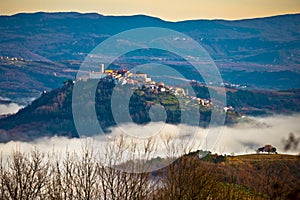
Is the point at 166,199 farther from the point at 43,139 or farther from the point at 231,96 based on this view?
the point at 231,96

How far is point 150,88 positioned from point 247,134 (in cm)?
3207

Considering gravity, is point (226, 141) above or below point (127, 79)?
below

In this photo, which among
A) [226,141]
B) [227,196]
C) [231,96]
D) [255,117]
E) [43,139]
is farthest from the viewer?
[231,96]

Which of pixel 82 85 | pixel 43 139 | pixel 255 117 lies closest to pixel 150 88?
pixel 82 85

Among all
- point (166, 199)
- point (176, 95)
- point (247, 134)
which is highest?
point (176, 95)

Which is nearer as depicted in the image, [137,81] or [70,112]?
[137,81]

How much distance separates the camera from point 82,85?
15212 centimetres

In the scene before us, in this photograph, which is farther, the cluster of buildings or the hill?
the cluster of buildings

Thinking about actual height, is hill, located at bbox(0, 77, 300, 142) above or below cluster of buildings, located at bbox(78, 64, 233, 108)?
below

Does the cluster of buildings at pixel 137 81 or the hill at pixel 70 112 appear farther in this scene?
the cluster of buildings at pixel 137 81

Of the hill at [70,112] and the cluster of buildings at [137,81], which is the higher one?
the cluster of buildings at [137,81]

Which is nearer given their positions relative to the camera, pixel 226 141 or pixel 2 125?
pixel 226 141

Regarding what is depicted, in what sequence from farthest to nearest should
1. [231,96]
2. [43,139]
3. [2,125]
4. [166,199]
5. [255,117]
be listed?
1. [231,96]
2. [255,117]
3. [2,125]
4. [43,139]
5. [166,199]

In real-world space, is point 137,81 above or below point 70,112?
above
